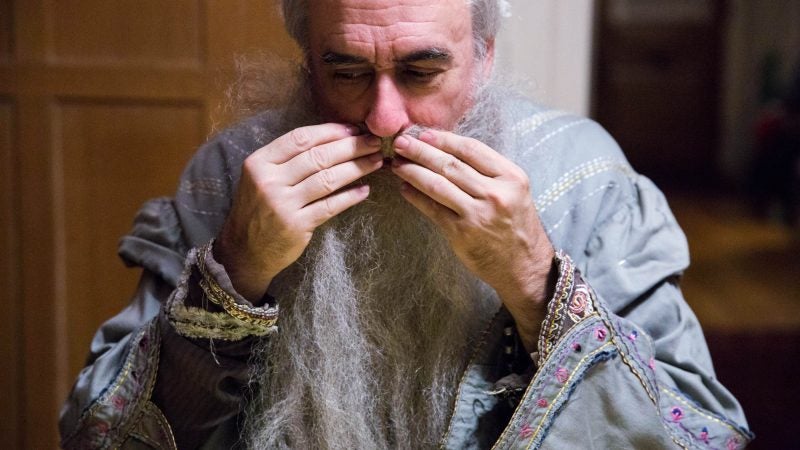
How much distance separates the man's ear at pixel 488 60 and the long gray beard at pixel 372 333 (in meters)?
0.06

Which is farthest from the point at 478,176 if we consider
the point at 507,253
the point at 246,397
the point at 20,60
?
the point at 20,60

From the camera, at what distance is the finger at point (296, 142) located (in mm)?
1302

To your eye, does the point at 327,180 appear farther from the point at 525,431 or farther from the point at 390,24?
the point at 525,431

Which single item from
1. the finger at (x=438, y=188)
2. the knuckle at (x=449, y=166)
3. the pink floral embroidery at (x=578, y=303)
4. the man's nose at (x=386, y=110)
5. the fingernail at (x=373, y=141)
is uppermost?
the man's nose at (x=386, y=110)

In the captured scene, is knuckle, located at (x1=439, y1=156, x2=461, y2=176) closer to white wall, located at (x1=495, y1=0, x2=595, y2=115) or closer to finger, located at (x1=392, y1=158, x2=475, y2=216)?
finger, located at (x1=392, y1=158, x2=475, y2=216)

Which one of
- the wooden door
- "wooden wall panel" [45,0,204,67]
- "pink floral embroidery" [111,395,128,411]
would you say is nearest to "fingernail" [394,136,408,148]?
"pink floral embroidery" [111,395,128,411]

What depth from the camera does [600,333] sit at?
4.33ft

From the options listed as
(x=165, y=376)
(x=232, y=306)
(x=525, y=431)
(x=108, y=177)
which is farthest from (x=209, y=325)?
(x=108, y=177)

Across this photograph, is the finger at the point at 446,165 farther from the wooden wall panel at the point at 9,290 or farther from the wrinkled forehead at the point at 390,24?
the wooden wall panel at the point at 9,290

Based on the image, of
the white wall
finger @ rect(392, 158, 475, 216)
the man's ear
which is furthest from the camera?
the white wall

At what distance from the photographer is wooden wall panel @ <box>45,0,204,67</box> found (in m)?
2.24

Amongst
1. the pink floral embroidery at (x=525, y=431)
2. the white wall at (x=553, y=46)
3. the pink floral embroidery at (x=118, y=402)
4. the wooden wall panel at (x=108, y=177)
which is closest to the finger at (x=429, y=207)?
the pink floral embroidery at (x=525, y=431)

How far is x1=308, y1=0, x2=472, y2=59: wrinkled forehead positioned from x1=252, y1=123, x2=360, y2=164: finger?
14 cm

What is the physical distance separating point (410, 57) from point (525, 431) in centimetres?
59
